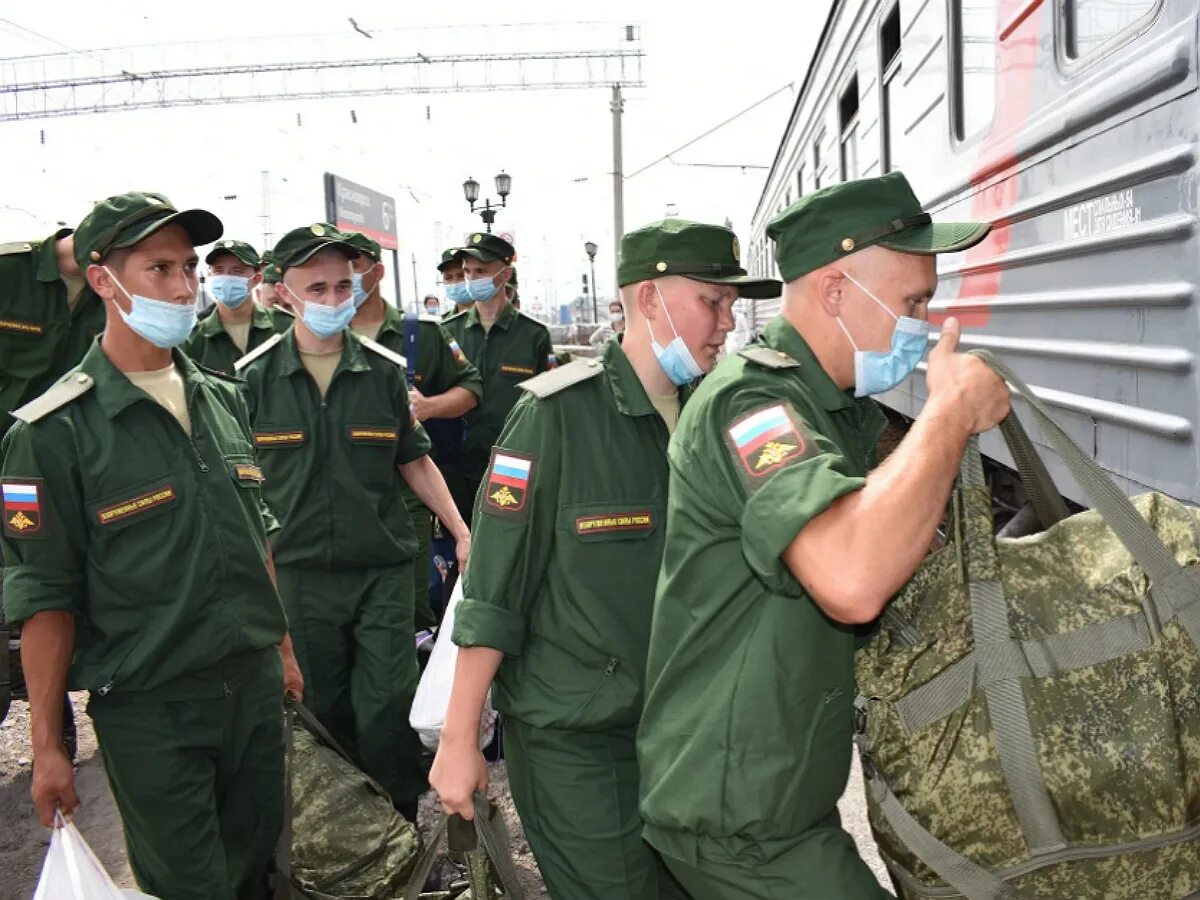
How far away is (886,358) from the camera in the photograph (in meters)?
1.74

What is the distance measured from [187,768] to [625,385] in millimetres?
1411

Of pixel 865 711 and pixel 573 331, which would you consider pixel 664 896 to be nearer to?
pixel 865 711

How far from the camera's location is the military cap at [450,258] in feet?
21.1

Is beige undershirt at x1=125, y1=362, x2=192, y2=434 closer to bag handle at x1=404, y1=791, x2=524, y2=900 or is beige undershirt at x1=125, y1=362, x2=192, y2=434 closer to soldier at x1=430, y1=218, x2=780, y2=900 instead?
soldier at x1=430, y1=218, x2=780, y2=900

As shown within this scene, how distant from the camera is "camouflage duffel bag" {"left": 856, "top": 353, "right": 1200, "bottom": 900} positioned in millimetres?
1394

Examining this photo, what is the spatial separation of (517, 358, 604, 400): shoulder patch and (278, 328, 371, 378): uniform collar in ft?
5.02

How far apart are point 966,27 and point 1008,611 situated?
297 cm

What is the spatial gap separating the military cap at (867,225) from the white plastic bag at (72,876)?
1.86 meters

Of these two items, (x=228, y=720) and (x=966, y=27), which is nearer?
(x=228, y=720)

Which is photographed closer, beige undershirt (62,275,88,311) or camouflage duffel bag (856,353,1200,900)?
camouflage duffel bag (856,353,1200,900)

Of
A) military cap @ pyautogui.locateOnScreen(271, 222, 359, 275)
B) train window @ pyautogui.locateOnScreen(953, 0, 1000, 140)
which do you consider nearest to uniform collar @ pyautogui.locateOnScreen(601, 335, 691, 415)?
military cap @ pyautogui.locateOnScreen(271, 222, 359, 275)

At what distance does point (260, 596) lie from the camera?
2764mm

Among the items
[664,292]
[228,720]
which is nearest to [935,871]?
[664,292]

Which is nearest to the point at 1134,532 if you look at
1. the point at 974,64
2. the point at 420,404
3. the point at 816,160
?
the point at 974,64
